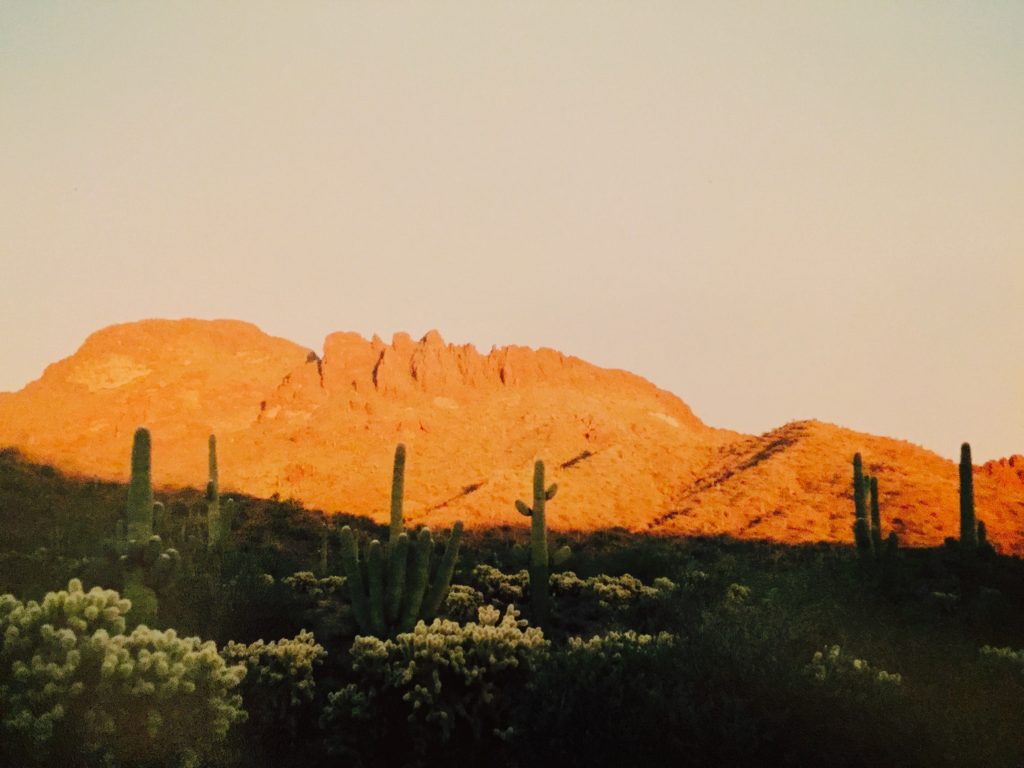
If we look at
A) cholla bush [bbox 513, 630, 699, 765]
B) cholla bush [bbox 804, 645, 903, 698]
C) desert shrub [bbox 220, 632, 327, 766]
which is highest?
Answer: cholla bush [bbox 804, 645, 903, 698]

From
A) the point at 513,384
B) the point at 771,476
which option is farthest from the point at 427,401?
the point at 771,476

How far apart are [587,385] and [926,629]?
228 ft

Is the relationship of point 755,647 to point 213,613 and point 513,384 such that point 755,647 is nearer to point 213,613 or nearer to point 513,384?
point 213,613

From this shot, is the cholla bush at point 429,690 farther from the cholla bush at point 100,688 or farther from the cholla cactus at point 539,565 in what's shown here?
the cholla cactus at point 539,565

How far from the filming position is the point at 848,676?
6930 millimetres

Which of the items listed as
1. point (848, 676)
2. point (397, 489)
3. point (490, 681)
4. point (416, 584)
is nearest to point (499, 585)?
point (397, 489)

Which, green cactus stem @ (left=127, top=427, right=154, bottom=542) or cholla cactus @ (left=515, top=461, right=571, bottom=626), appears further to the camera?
cholla cactus @ (left=515, top=461, right=571, bottom=626)

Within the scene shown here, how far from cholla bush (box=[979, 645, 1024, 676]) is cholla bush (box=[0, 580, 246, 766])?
743 cm

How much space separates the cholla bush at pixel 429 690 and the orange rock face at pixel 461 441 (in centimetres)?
3254

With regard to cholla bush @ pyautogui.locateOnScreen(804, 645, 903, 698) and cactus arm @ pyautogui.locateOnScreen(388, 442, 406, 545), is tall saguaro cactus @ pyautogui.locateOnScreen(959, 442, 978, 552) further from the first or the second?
cholla bush @ pyautogui.locateOnScreen(804, 645, 903, 698)

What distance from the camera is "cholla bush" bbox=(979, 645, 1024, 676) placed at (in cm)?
789

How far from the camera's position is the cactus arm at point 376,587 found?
10977 mm

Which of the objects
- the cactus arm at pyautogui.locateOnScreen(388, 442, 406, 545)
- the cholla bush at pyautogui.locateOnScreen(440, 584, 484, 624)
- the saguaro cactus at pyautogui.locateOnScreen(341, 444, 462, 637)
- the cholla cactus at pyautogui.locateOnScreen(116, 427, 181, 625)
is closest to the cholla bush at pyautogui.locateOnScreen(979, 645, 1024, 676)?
the saguaro cactus at pyautogui.locateOnScreen(341, 444, 462, 637)

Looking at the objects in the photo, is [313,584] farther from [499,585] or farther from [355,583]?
[355,583]
